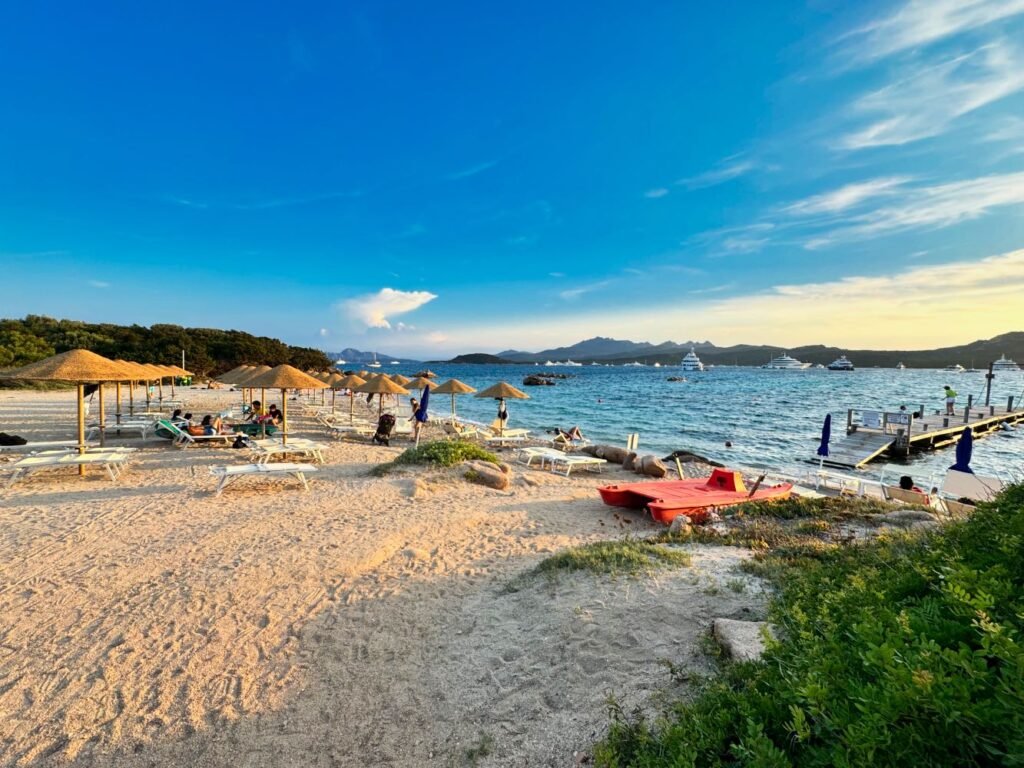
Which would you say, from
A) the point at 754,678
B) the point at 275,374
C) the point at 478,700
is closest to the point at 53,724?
the point at 478,700

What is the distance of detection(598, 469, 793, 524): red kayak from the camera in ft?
23.6

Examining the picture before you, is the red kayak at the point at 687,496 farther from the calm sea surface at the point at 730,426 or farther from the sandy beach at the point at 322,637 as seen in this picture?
the calm sea surface at the point at 730,426

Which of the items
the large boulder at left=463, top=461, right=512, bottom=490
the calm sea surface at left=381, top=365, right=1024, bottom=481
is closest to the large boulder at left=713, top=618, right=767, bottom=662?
the large boulder at left=463, top=461, right=512, bottom=490

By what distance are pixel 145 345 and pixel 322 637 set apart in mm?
55372

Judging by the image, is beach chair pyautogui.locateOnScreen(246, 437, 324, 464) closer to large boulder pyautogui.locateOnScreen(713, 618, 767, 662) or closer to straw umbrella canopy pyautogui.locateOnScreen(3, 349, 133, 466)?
straw umbrella canopy pyautogui.locateOnScreen(3, 349, 133, 466)

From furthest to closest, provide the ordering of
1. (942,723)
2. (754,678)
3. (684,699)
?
(684,699), (754,678), (942,723)

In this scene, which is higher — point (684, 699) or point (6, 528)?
point (684, 699)

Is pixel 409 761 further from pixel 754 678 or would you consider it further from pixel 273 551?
pixel 273 551

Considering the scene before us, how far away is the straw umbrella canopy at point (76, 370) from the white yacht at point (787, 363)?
13964cm

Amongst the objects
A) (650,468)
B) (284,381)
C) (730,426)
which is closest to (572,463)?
(650,468)

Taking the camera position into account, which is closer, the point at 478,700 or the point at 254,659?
the point at 478,700

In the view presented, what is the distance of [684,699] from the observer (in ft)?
8.76

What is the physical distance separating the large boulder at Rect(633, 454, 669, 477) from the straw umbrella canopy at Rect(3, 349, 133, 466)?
11237mm

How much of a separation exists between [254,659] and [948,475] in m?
12.8
